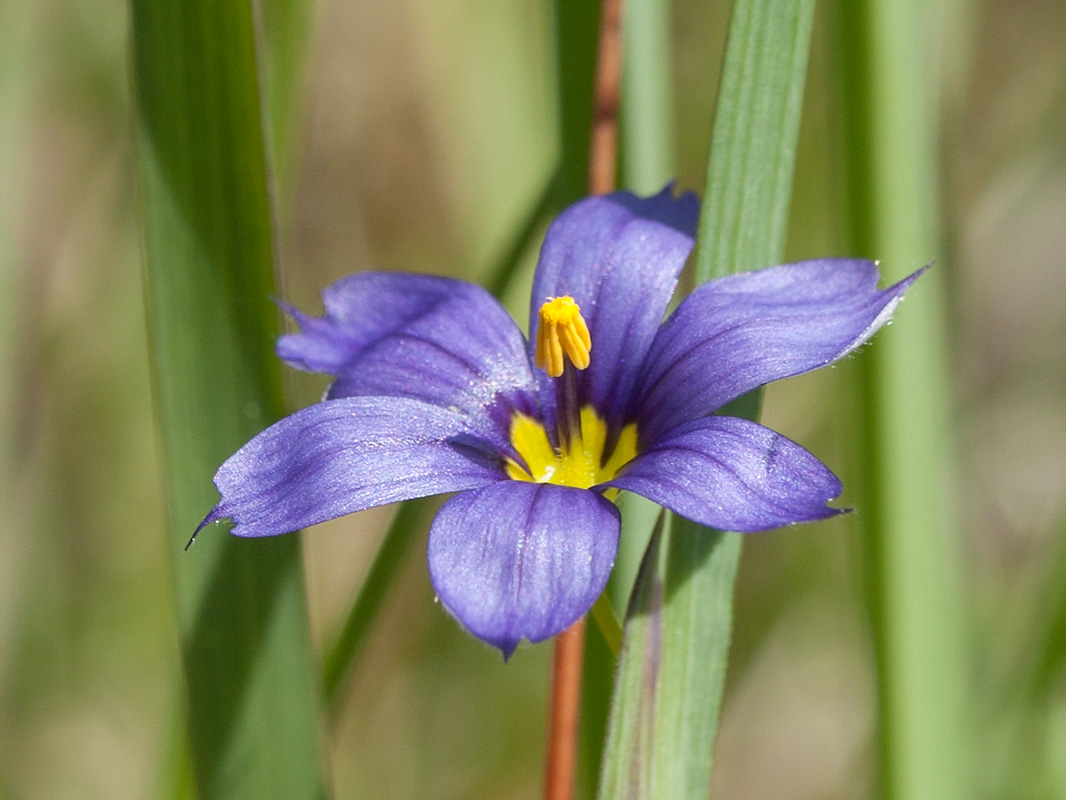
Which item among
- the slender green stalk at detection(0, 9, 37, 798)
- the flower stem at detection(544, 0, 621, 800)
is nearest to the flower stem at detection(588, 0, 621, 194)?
the flower stem at detection(544, 0, 621, 800)

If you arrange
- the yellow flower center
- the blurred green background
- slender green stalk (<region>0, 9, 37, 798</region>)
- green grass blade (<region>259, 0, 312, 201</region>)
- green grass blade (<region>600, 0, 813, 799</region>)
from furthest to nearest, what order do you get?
the blurred green background
slender green stalk (<region>0, 9, 37, 798</region>)
green grass blade (<region>259, 0, 312, 201</region>)
the yellow flower center
green grass blade (<region>600, 0, 813, 799</region>)

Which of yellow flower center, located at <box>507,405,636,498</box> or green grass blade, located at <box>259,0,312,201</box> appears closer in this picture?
yellow flower center, located at <box>507,405,636,498</box>

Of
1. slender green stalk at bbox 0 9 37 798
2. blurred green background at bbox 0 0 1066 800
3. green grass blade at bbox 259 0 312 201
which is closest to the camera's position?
green grass blade at bbox 259 0 312 201

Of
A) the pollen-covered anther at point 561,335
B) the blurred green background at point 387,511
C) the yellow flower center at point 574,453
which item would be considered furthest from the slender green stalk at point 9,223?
the pollen-covered anther at point 561,335

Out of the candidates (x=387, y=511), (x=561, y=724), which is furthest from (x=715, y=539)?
(x=387, y=511)

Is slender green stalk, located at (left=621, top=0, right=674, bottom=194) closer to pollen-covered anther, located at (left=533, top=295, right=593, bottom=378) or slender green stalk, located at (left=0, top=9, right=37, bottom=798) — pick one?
pollen-covered anther, located at (left=533, top=295, right=593, bottom=378)

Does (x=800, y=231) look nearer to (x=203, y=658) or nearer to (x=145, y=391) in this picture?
(x=145, y=391)
